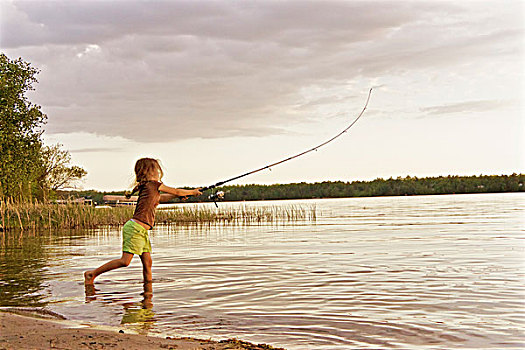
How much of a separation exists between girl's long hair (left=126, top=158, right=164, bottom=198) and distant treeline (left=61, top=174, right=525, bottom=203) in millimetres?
72754

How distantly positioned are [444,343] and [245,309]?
292 centimetres

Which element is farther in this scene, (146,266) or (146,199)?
(146,266)

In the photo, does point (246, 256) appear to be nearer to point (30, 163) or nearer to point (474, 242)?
point (474, 242)

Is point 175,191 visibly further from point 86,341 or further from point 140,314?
point 86,341

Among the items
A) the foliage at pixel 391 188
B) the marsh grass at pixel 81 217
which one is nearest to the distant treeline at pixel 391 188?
the foliage at pixel 391 188

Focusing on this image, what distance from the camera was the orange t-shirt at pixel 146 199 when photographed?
9297 mm

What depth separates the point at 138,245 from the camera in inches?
359

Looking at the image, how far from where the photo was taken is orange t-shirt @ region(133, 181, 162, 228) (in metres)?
9.30

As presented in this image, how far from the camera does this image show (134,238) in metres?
9.12

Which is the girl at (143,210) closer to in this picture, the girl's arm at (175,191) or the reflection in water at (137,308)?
the girl's arm at (175,191)

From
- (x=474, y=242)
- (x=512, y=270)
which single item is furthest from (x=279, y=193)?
(x=512, y=270)

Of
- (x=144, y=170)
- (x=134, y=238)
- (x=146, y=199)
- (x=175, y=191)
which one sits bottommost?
(x=134, y=238)

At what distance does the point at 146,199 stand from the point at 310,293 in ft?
10.3

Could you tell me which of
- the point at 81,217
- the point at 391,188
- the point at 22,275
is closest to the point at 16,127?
the point at 81,217
